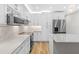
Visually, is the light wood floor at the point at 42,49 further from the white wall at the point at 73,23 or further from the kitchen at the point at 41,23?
the white wall at the point at 73,23

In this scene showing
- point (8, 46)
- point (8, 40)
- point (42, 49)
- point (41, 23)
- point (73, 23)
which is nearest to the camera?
point (8, 46)

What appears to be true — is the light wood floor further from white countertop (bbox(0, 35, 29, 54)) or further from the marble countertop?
white countertop (bbox(0, 35, 29, 54))

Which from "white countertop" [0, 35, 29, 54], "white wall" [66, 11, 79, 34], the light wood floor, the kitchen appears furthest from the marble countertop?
"white wall" [66, 11, 79, 34]

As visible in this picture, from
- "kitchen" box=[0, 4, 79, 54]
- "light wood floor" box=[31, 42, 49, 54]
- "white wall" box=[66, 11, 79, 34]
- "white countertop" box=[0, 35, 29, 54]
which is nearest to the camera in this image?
"white countertop" box=[0, 35, 29, 54]

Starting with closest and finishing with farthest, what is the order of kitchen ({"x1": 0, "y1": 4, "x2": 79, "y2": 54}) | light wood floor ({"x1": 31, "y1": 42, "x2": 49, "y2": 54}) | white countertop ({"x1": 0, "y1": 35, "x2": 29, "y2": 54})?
white countertop ({"x1": 0, "y1": 35, "x2": 29, "y2": 54}), kitchen ({"x1": 0, "y1": 4, "x2": 79, "y2": 54}), light wood floor ({"x1": 31, "y1": 42, "x2": 49, "y2": 54})

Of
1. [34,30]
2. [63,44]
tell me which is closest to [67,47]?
[63,44]

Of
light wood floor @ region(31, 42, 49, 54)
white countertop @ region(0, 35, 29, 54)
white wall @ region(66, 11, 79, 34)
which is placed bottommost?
light wood floor @ region(31, 42, 49, 54)

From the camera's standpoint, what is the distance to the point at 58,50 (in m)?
1.91

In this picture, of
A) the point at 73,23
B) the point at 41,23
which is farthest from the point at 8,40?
→ the point at 73,23

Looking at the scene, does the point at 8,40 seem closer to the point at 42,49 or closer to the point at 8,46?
the point at 8,46

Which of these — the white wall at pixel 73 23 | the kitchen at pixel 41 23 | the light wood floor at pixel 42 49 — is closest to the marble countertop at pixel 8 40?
the kitchen at pixel 41 23
